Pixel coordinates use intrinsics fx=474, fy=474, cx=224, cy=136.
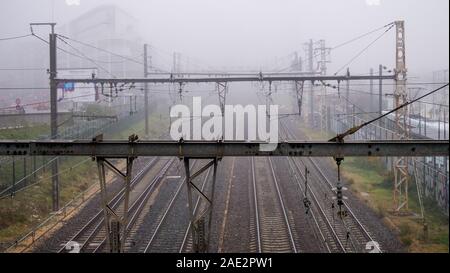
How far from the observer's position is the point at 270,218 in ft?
44.2

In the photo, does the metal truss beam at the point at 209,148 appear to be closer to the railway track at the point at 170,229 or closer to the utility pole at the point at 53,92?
the railway track at the point at 170,229

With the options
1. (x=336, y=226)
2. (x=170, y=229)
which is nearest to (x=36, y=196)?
(x=170, y=229)

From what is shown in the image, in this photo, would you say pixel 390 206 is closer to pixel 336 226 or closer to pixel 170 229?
pixel 336 226

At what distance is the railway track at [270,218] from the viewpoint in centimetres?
1132

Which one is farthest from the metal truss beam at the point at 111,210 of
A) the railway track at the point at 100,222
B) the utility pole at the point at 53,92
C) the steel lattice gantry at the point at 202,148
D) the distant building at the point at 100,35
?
the distant building at the point at 100,35

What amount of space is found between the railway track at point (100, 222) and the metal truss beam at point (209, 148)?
3.98 metres

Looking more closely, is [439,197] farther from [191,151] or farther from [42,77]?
[42,77]

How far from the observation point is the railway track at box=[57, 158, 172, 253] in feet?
36.9

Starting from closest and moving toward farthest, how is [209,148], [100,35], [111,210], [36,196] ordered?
1. [209,148]
2. [111,210]
3. [36,196]
4. [100,35]

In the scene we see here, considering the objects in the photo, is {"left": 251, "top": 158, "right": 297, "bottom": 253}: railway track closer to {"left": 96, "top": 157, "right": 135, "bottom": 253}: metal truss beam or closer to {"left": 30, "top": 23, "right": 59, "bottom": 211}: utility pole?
{"left": 96, "top": 157, "right": 135, "bottom": 253}: metal truss beam

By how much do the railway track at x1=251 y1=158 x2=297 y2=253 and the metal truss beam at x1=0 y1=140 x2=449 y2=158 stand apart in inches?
158

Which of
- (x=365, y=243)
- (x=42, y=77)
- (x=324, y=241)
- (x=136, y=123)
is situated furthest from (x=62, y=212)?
(x=42, y=77)

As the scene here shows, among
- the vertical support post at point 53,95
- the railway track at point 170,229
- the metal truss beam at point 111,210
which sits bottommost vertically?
the railway track at point 170,229

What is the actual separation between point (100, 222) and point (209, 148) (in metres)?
6.65
